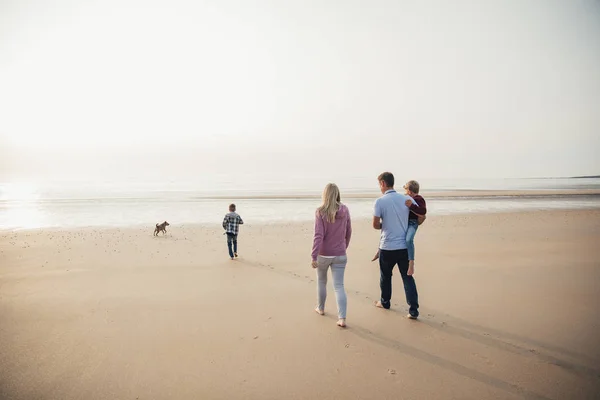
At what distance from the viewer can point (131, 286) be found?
6.92 meters

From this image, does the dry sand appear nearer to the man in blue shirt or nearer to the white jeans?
the white jeans

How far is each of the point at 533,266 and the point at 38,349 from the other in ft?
36.2

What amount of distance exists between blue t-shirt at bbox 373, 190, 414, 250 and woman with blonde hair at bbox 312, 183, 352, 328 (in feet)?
2.12

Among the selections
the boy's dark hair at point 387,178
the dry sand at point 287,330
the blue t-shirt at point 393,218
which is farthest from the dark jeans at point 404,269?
the boy's dark hair at point 387,178

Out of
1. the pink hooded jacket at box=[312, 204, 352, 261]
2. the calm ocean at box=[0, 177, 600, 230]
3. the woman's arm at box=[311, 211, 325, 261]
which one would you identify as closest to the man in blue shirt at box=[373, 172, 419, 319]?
the pink hooded jacket at box=[312, 204, 352, 261]

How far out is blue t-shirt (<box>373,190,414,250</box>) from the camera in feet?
15.9

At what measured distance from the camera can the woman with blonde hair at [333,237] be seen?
454 cm

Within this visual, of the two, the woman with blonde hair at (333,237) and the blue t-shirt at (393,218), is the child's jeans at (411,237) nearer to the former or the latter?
the blue t-shirt at (393,218)

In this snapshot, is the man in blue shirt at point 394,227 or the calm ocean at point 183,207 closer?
the man in blue shirt at point 394,227

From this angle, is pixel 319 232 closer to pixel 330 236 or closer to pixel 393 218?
pixel 330 236

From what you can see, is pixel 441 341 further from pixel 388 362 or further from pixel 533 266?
pixel 533 266

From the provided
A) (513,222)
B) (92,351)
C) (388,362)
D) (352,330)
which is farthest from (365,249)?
(513,222)

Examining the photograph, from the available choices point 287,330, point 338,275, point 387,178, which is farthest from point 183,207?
point 387,178

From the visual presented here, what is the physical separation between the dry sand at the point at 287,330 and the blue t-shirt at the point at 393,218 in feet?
4.50
